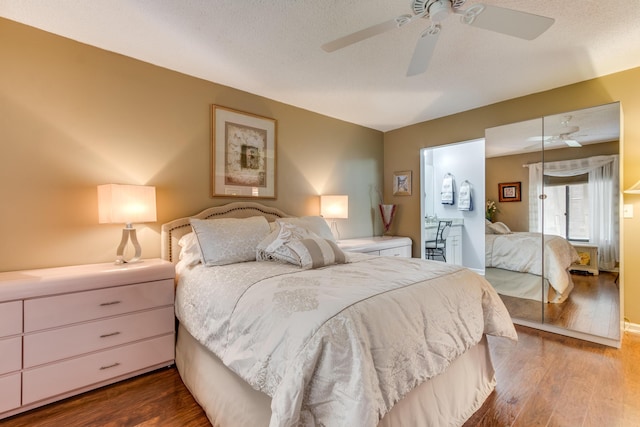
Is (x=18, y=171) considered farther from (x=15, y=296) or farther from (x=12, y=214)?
(x=15, y=296)

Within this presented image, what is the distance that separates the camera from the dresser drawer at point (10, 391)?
1675mm

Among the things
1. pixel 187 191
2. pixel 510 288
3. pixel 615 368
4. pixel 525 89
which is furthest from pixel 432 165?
pixel 187 191

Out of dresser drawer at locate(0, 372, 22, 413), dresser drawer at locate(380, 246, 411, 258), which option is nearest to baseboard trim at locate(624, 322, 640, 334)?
dresser drawer at locate(380, 246, 411, 258)

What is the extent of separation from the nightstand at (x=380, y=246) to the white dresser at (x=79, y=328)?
182cm

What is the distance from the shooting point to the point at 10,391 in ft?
5.55

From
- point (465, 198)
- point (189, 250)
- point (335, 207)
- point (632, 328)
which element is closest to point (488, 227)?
point (632, 328)

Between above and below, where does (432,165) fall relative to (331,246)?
above

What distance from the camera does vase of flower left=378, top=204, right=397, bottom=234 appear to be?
441cm

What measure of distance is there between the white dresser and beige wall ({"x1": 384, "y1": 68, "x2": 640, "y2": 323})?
11.0 ft

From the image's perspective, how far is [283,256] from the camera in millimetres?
2273

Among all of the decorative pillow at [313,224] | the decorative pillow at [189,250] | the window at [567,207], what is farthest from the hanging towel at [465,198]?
the decorative pillow at [189,250]

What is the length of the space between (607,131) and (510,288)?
168 centimetres

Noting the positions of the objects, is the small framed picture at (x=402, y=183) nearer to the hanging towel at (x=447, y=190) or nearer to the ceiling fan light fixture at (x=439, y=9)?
the hanging towel at (x=447, y=190)

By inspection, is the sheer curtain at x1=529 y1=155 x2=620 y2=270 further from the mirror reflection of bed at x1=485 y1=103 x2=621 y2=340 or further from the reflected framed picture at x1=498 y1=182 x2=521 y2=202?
the reflected framed picture at x1=498 y1=182 x2=521 y2=202
